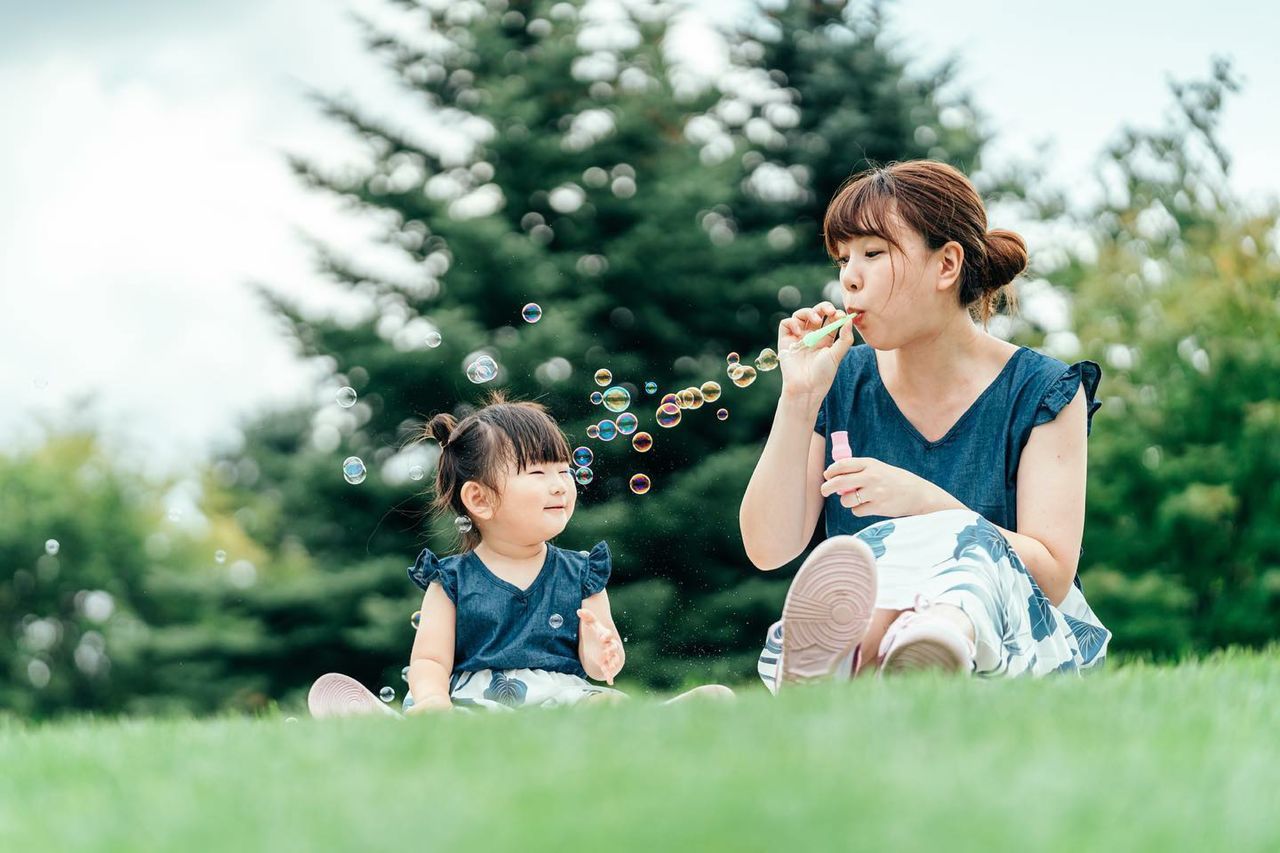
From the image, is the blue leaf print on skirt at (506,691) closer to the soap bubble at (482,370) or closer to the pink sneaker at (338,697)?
the pink sneaker at (338,697)

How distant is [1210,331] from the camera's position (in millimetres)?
13102


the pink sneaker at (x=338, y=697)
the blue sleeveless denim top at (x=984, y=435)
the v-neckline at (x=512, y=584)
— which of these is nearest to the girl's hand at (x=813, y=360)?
the blue sleeveless denim top at (x=984, y=435)

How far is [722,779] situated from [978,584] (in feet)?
3.93

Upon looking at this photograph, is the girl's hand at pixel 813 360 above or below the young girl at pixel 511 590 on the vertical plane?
above

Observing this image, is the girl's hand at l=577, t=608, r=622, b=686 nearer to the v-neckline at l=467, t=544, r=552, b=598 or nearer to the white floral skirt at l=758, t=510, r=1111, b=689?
the v-neckline at l=467, t=544, r=552, b=598

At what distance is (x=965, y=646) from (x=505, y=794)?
1194 mm

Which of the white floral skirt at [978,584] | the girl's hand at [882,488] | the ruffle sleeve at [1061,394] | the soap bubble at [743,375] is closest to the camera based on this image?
the white floral skirt at [978,584]

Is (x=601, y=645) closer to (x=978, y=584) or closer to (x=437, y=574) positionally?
(x=437, y=574)

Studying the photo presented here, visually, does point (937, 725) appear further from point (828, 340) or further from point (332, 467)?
point (332, 467)

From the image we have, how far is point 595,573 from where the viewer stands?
4.06 m

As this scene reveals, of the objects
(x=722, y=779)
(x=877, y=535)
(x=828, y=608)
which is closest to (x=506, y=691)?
(x=877, y=535)

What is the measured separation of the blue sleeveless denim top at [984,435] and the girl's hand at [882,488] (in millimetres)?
385

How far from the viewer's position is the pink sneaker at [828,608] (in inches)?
108

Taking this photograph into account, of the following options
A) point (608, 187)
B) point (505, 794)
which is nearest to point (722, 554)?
point (608, 187)
